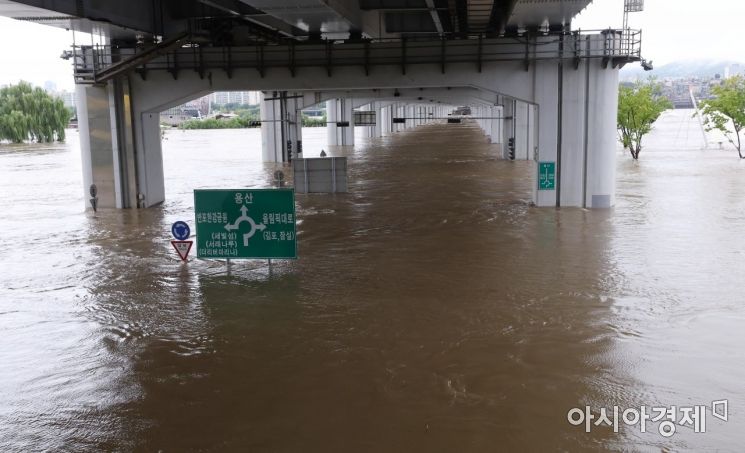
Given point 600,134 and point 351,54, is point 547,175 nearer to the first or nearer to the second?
point 600,134

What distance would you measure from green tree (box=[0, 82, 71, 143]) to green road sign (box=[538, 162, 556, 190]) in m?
66.7

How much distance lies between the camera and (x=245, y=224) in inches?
607

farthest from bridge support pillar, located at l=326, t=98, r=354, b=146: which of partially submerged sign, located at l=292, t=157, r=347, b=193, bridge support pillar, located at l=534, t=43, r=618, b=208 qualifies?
bridge support pillar, located at l=534, t=43, r=618, b=208

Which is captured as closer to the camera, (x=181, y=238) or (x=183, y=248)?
(x=181, y=238)

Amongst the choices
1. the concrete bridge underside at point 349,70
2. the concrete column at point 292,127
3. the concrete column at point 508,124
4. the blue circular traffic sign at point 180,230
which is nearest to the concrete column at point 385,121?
the concrete column at point 508,124

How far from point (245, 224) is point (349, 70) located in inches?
420

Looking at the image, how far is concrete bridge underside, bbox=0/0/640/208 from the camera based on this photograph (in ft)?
75.5

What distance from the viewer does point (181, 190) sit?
31.2m

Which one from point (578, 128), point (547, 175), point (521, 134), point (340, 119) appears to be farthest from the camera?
point (340, 119)

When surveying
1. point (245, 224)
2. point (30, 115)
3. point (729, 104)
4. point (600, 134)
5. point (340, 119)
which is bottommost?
point (245, 224)

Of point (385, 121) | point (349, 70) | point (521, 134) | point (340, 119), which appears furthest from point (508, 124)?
point (385, 121)

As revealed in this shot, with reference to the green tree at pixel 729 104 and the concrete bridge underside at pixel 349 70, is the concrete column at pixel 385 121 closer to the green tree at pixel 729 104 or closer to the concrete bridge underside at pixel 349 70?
the green tree at pixel 729 104

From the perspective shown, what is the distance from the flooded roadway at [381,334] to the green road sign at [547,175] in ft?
5.91

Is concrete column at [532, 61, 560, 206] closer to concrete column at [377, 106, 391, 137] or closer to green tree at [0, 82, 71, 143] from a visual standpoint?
green tree at [0, 82, 71, 143]
